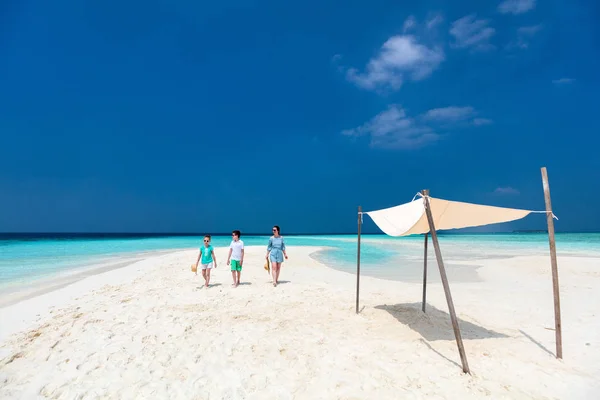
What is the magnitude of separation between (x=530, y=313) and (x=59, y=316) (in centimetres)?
1118

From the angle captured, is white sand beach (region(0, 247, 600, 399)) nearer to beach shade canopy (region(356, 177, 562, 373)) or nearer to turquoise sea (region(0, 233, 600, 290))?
beach shade canopy (region(356, 177, 562, 373))

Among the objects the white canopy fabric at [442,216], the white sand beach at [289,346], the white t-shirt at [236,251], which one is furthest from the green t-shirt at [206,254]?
the white canopy fabric at [442,216]

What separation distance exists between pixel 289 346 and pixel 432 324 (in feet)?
10.6

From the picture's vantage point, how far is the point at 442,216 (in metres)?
6.06

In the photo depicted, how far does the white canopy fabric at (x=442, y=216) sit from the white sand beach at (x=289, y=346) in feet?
6.80

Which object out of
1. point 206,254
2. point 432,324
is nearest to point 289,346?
point 432,324

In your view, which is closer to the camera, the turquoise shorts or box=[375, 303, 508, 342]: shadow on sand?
box=[375, 303, 508, 342]: shadow on sand

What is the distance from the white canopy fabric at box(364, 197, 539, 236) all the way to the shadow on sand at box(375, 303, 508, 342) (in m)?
1.98

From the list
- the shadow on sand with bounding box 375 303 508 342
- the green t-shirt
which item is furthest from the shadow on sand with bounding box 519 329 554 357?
the green t-shirt

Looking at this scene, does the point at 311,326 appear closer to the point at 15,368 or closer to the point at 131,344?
the point at 131,344

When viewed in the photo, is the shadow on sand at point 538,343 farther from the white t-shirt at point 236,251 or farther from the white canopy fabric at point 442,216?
the white t-shirt at point 236,251

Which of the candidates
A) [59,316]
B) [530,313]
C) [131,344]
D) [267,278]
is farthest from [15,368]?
[530,313]

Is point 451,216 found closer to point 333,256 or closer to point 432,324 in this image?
point 432,324

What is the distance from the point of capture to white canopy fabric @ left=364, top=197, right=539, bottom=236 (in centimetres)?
548
